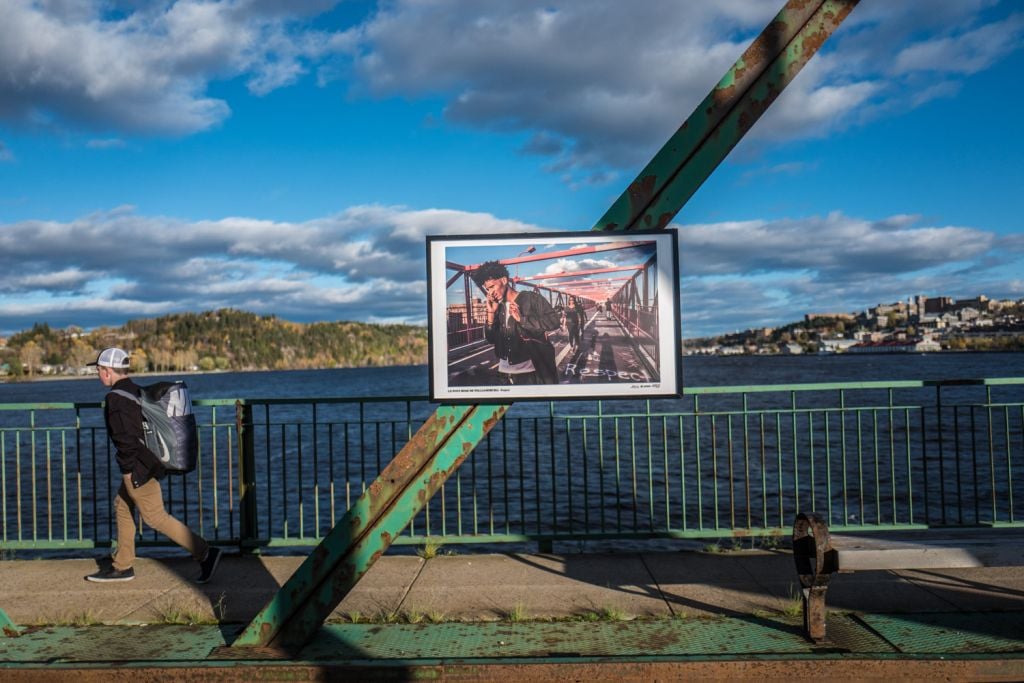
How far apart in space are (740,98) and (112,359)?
4985mm

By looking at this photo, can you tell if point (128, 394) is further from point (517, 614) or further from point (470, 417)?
point (517, 614)

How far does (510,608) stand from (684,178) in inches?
119

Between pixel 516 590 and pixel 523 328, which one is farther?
pixel 516 590

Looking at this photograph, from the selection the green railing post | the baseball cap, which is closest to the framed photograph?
the baseball cap

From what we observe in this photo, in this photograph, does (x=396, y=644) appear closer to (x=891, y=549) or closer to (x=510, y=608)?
(x=510, y=608)

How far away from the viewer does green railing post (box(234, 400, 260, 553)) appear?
7.43m

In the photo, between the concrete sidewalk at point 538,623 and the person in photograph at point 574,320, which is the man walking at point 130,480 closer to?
the concrete sidewalk at point 538,623

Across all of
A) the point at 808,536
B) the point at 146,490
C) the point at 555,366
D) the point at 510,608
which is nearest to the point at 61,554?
the point at 146,490

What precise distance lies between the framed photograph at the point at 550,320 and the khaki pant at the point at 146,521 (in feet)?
9.17

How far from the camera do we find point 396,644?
4.93 metres

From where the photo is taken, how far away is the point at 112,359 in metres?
6.50

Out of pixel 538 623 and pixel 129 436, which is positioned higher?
pixel 129 436

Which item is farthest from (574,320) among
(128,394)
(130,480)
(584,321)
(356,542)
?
(130,480)

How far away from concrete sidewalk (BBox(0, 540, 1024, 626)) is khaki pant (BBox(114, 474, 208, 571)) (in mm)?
240
